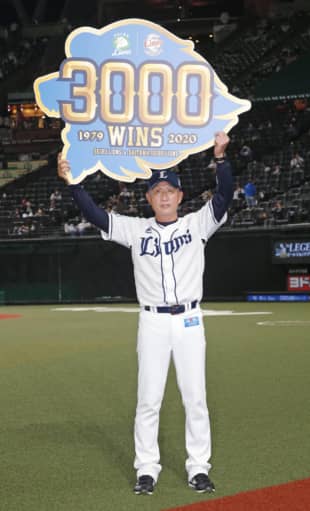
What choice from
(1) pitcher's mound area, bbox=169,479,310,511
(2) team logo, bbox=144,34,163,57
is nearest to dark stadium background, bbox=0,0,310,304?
(2) team logo, bbox=144,34,163,57

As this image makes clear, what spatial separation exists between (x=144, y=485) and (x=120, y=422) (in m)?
2.21

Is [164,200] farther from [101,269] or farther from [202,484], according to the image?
[101,269]

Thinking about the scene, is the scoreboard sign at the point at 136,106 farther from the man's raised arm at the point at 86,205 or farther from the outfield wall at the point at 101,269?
the outfield wall at the point at 101,269

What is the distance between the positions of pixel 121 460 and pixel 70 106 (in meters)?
3.71

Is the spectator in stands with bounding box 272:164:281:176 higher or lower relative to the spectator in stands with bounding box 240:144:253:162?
lower

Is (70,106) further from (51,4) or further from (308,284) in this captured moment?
(51,4)

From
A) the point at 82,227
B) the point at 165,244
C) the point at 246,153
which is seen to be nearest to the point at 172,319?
the point at 165,244

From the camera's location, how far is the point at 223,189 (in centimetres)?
476

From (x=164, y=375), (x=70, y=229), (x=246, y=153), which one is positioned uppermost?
(x=246, y=153)

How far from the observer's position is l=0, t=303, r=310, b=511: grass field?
4613 mm

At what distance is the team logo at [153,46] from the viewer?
12773mm

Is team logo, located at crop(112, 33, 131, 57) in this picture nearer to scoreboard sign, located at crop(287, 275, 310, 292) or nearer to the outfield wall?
the outfield wall

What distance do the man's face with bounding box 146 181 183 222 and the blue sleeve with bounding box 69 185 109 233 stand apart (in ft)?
1.16

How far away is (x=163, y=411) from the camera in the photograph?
7152 mm
